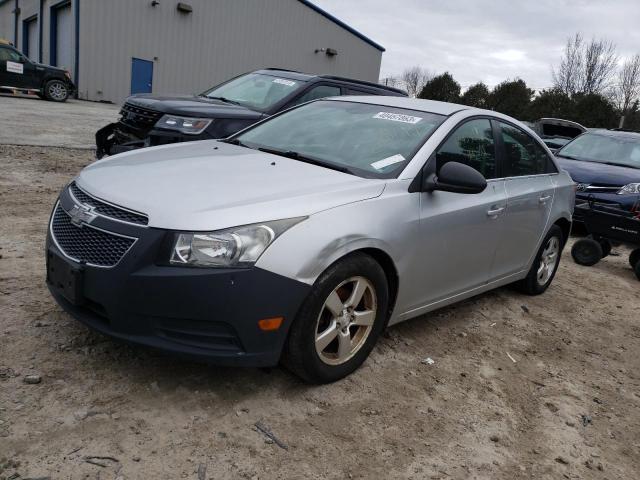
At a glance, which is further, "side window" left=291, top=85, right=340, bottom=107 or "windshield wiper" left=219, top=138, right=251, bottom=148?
"side window" left=291, top=85, right=340, bottom=107

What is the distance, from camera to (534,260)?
4918 mm

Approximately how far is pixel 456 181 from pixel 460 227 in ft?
1.48

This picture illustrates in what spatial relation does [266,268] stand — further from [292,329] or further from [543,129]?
[543,129]

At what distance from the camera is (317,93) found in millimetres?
7219

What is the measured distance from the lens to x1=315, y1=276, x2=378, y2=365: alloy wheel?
294 centimetres

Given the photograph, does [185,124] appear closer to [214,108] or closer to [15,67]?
[214,108]

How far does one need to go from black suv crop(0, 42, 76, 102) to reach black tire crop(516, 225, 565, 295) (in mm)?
19051

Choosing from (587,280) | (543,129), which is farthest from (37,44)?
(587,280)

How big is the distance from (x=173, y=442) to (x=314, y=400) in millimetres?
768

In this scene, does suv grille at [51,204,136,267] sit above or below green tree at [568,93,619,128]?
below

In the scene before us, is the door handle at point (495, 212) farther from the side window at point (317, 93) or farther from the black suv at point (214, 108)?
the side window at point (317, 93)

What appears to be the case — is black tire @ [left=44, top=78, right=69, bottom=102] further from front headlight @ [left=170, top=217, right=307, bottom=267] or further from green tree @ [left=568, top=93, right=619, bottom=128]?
green tree @ [left=568, top=93, right=619, bottom=128]

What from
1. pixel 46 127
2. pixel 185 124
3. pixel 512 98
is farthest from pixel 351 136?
pixel 512 98

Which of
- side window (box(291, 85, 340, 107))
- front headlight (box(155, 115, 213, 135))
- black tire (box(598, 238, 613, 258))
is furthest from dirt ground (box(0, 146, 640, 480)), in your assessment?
side window (box(291, 85, 340, 107))
